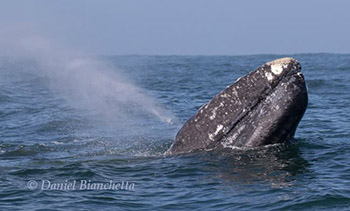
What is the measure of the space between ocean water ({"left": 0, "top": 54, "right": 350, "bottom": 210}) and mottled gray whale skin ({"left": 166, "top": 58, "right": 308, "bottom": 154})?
240 millimetres

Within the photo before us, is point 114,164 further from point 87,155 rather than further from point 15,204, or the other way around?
point 15,204

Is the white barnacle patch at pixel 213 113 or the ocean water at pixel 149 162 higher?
the white barnacle patch at pixel 213 113

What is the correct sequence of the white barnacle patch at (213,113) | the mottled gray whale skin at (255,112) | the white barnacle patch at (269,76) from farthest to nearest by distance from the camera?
the white barnacle patch at (213,113) → the white barnacle patch at (269,76) → the mottled gray whale skin at (255,112)

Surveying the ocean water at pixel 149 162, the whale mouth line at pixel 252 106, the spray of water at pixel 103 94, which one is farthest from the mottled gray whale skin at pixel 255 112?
the spray of water at pixel 103 94

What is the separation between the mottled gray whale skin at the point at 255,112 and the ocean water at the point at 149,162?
0.79 ft

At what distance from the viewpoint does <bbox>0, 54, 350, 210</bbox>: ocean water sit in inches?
343

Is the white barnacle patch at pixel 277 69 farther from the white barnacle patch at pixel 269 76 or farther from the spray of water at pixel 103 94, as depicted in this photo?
the spray of water at pixel 103 94

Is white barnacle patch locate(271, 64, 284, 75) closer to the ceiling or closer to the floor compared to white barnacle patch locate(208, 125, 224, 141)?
closer to the ceiling

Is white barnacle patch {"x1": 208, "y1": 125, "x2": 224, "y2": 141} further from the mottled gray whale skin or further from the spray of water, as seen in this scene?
the spray of water

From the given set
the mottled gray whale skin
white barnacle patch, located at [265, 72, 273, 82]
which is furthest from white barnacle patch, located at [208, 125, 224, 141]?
white barnacle patch, located at [265, 72, 273, 82]

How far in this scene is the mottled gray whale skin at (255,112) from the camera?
34.5ft

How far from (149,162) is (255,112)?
6.25 feet

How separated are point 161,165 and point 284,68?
2.46 meters

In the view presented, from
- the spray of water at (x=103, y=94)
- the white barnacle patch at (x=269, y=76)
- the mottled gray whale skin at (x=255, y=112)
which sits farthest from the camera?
the spray of water at (x=103, y=94)
